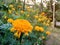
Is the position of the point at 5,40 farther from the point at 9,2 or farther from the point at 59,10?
the point at 59,10

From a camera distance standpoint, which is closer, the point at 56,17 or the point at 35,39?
the point at 35,39

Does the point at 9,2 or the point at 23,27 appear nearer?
the point at 23,27

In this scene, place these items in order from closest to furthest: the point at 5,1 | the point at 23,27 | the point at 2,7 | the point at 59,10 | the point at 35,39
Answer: the point at 23,27, the point at 35,39, the point at 2,7, the point at 5,1, the point at 59,10

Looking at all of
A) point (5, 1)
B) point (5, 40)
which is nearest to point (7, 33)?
point (5, 40)

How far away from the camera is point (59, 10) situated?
7.06 metres

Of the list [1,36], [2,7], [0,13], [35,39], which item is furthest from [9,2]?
[1,36]

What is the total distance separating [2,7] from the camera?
402 cm

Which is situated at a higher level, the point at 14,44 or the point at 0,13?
the point at 0,13

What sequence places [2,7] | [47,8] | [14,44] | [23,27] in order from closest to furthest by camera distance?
1. [23,27]
2. [14,44]
3. [2,7]
4. [47,8]

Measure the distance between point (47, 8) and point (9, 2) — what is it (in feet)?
10.4

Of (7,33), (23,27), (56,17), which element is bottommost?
(56,17)

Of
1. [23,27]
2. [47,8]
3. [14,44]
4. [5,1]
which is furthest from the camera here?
[47,8]

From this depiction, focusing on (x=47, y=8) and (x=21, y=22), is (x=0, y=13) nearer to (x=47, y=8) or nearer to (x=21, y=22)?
(x=21, y=22)

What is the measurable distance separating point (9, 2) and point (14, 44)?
2.38m
